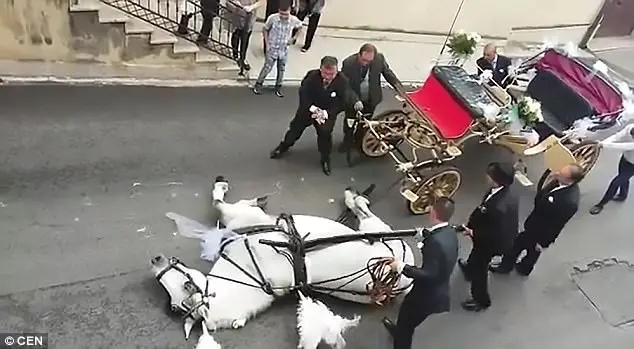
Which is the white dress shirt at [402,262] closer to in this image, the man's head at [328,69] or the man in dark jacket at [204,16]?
the man's head at [328,69]

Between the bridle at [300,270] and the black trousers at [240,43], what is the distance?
3.59 meters

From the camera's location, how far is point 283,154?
357 inches

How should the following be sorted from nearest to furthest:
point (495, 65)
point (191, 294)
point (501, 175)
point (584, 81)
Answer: point (191, 294) → point (501, 175) → point (584, 81) → point (495, 65)

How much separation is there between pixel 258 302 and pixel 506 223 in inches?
90.3

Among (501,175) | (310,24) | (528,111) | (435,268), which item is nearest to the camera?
(435,268)

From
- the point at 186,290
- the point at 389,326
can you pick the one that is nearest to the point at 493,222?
the point at 389,326

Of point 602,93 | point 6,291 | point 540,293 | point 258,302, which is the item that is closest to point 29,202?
point 6,291

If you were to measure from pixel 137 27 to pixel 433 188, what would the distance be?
4006 mm

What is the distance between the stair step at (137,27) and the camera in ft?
30.8

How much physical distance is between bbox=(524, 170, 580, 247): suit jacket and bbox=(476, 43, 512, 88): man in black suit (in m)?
2.10

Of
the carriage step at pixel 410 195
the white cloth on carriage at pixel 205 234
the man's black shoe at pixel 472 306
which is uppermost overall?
the carriage step at pixel 410 195

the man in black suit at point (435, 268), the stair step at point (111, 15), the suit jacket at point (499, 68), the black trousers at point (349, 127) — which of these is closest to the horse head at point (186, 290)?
the man in black suit at point (435, 268)

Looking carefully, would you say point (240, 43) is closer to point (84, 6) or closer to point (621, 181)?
point (84, 6)

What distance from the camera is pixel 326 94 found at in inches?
328
